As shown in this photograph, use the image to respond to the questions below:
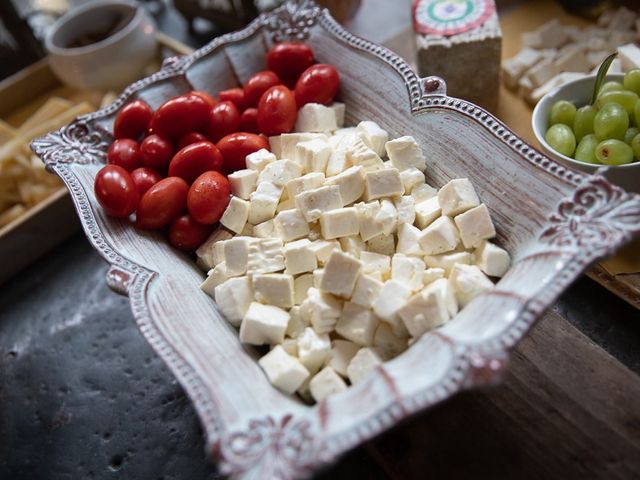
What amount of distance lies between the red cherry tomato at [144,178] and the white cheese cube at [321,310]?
1.62 ft

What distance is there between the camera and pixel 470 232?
1.06 m

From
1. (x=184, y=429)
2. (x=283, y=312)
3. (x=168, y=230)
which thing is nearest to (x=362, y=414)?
(x=283, y=312)

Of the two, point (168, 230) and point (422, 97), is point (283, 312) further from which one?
point (422, 97)

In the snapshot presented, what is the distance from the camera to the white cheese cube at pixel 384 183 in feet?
3.72

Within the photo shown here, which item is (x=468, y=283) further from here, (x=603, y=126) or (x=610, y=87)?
(x=610, y=87)

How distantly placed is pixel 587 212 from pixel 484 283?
0.64 ft

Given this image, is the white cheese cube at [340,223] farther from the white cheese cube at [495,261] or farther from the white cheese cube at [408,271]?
the white cheese cube at [495,261]

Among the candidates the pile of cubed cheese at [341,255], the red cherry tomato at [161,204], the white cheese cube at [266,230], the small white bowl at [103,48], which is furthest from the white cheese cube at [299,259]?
the small white bowl at [103,48]

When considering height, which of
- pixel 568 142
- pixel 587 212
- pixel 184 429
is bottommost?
pixel 184 429

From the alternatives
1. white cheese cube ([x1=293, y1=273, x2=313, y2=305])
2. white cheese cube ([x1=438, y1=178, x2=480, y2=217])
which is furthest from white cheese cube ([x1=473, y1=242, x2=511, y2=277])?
white cheese cube ([x1=293, y1=273, x2=313, y2=305])

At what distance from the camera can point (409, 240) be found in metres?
1.09

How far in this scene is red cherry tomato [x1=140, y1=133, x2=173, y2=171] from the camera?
4.38 feet

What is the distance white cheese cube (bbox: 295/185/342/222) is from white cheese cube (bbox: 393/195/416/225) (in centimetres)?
12

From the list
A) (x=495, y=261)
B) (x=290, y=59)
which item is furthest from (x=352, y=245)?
(x=290, y=59)
